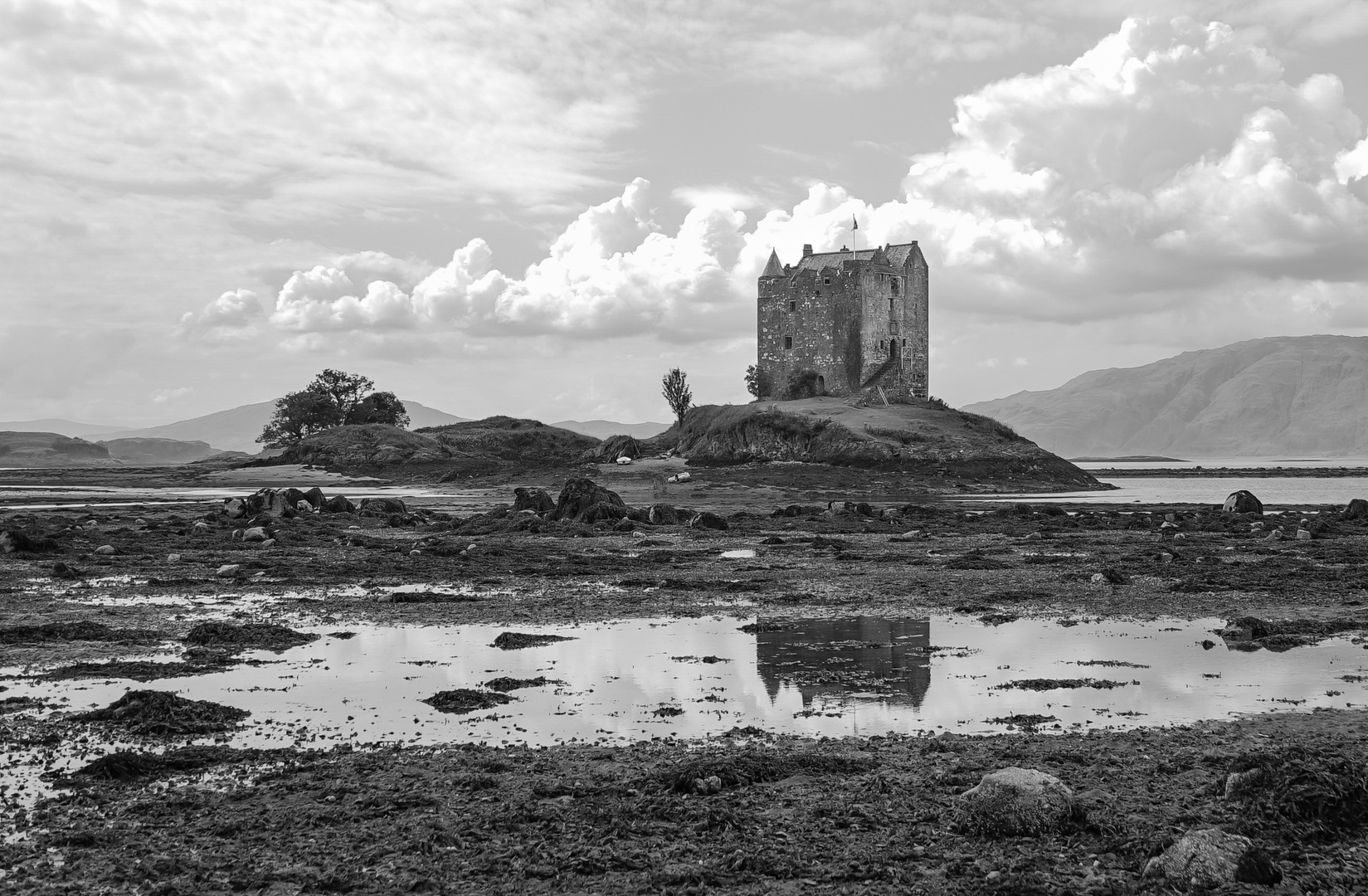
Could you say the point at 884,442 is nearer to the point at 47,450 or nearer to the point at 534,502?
the point at 534,502

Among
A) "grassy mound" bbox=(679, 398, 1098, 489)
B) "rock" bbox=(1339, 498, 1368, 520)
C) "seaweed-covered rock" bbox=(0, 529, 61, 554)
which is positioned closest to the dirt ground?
"seaweed-covered rock" bbox=(0, 529, 61, 554)

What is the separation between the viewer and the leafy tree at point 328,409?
344ft

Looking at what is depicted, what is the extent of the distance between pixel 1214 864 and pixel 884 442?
6572cm

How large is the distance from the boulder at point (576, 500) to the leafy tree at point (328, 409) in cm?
7610

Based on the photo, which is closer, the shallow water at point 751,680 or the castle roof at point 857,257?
the shallow water at point 751,680

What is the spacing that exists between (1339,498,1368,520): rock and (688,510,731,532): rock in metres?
17.9

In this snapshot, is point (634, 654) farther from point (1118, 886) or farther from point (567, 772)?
point (1118, 886)

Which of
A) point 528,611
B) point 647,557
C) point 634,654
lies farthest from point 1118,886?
point 647,557

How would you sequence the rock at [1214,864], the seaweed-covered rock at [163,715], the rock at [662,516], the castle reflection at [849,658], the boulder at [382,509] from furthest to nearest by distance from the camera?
the boulder at [382,509]
the rock at [662,516]
the castle reflection at [849,658]
the seaweed-covered rock at [163,715]
the rock at [1214,864]

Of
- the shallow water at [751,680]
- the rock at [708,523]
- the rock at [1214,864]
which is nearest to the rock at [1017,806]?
the rock at [1214,864]

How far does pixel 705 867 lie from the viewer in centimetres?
602

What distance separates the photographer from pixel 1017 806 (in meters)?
6.48

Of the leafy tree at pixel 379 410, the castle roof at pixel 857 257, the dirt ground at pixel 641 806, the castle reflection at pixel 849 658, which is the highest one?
the castle roof at pixel 857 257

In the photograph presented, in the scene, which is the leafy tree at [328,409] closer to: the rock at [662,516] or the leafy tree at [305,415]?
the leafy tree at [305,415]
